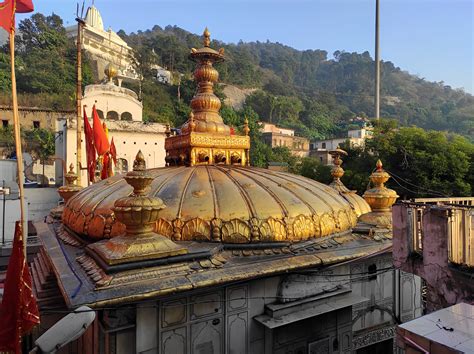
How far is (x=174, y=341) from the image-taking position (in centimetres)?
550

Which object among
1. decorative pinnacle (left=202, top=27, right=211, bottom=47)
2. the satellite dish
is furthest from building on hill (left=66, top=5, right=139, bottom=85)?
the satellite dish

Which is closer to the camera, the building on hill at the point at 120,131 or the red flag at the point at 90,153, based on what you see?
the red flag at the point at 90,153

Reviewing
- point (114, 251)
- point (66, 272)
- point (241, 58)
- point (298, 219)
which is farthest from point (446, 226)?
point (241, 58)

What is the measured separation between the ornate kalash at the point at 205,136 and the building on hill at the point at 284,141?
52705mm

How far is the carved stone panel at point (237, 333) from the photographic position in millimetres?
5984

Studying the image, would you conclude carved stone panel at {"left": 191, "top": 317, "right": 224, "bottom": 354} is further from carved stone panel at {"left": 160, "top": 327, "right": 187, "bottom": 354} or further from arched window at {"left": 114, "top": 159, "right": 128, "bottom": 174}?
arched window at {"left": 114, "top": 159, "right": 128, "bottom": 174}

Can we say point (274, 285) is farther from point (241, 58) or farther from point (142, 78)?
point (241, 58)

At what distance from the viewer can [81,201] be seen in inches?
319

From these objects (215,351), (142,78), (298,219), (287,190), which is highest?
(142,78)

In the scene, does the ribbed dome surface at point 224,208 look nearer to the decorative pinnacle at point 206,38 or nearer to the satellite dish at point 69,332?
the satellite dish at point 69,332

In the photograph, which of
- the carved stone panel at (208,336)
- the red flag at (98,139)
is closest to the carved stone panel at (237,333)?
the carved stone panel at (208,336)

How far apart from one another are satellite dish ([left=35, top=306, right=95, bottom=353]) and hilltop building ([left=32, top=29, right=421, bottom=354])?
191 mm

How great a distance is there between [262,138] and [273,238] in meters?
57.1

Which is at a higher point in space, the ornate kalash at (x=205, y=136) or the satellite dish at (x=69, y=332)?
the ornate kalash at (x=205, y=136)
